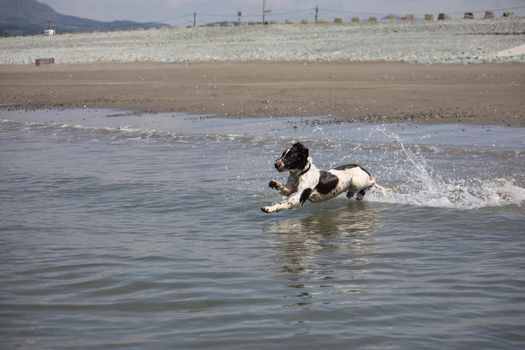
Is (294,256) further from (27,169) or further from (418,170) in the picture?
(27,169)

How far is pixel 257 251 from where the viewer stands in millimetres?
7254

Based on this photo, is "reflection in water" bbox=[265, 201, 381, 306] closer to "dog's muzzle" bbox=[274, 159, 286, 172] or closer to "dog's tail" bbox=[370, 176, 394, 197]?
"dog's tail" bbox=[370, 176, 394, 197]

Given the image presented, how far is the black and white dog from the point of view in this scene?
8.48 meters

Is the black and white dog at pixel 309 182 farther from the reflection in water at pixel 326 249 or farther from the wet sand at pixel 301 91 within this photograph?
the wet sand at pixel 301 91

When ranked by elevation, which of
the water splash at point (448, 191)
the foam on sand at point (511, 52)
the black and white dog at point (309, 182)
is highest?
the foam on sand at point (511, 52)

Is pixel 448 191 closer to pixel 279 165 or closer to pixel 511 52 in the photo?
pixel 279 165

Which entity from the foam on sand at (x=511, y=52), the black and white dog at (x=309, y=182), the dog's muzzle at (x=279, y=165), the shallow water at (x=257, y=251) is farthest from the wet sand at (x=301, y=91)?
the dog's muzzle at (x=279, y=165)

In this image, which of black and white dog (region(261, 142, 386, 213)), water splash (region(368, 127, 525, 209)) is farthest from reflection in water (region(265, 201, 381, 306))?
water splash (region(368, 127, 525, 209))

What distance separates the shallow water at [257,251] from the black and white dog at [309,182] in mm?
191

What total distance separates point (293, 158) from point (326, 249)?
4.83 ft

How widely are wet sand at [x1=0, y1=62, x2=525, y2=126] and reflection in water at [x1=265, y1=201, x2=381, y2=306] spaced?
725 cm

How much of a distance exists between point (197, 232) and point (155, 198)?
1.85 metres

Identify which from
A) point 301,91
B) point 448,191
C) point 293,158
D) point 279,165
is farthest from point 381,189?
point 301,91

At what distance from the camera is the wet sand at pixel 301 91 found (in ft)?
57.0
